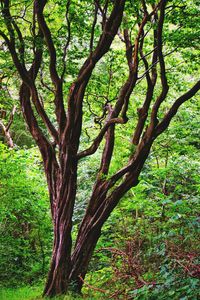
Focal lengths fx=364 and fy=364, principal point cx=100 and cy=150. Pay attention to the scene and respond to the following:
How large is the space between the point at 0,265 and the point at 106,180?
5.00m

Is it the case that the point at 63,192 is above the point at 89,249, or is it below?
above

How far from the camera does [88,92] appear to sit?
8.16m

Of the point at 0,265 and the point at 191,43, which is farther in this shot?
the point at 0,265

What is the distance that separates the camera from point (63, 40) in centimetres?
720

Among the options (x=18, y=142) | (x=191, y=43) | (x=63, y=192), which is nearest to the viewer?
(x=191, y=43)

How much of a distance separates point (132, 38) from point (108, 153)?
2.59m

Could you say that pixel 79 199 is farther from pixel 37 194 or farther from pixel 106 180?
pixel 106 180

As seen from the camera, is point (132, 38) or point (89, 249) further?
point (132, 38)

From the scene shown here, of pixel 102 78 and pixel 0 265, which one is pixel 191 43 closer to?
pixel 102 78

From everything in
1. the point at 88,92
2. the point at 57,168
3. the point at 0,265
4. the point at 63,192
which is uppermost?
the point at 88,92

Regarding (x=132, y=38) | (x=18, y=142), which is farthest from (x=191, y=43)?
(x=18, y=142)

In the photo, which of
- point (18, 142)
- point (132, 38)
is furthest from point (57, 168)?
point (18, 142)

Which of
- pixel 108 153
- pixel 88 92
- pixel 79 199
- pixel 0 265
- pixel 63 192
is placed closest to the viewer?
pixel 63 192

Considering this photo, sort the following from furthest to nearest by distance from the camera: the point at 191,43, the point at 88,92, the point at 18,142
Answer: the point at 18,142
the point at 88,92
the point at 191,43
